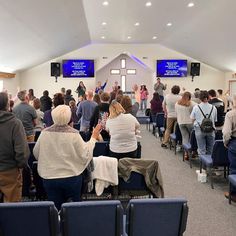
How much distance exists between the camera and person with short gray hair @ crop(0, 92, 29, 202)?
8.70ft

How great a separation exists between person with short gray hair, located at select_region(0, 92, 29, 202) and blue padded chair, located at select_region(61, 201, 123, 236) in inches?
35.7

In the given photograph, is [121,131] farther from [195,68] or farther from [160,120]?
[195,68]

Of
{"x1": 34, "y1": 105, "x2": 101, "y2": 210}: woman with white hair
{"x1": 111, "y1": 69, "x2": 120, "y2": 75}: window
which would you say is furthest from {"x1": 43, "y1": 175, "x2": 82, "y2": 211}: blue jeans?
{"x1": 111, "y1": 69, "x2": 120, "y2": 75}: window

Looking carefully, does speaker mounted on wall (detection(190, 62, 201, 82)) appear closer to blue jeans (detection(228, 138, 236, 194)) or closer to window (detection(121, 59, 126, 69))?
window (detection(121, 59, 126, 69))

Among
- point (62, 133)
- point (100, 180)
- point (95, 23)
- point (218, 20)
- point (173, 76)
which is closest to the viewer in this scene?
point (62, 133)

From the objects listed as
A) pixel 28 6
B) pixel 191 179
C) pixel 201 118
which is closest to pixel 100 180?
pixel 191 179

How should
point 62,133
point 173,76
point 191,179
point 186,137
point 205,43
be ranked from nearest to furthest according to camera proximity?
point 62,133 → point 191,179 → point 186,137 → point 205,43 → point 173,76

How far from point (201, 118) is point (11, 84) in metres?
10.7

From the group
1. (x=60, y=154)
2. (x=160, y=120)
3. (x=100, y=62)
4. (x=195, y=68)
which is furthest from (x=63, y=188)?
(x=195, y=68)

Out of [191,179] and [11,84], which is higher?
[11,84]

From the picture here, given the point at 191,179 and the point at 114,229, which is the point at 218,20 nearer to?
the point at 191,179

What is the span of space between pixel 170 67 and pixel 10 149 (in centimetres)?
1292

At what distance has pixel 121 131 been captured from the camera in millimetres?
3742

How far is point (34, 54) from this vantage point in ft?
38.8
